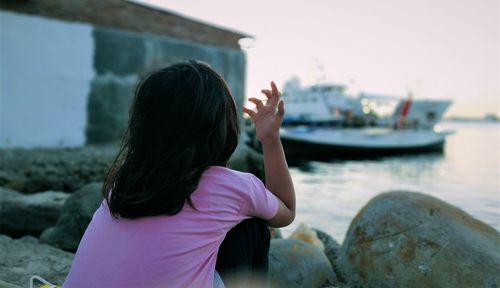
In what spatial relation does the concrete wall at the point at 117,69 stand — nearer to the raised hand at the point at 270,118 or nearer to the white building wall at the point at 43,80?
the white building wall at the point at 43,80

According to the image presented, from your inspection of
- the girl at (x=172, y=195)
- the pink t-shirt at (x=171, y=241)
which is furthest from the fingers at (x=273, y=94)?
the pink t-shirt at (x=171, y=241)

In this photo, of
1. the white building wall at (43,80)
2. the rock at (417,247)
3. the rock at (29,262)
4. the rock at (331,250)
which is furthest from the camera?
the white building wall at (43,80)

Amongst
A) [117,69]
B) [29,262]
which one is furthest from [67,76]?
[29,262]

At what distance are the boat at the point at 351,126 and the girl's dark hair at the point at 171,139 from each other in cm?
2191

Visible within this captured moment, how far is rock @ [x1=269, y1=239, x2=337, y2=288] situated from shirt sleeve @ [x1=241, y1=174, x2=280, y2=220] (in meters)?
1.83

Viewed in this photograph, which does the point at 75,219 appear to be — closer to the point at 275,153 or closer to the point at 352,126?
the point at 275,153

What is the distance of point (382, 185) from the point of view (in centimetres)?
1458

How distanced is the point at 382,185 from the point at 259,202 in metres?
13.6

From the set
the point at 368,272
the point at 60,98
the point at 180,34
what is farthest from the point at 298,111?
the point at 368,272

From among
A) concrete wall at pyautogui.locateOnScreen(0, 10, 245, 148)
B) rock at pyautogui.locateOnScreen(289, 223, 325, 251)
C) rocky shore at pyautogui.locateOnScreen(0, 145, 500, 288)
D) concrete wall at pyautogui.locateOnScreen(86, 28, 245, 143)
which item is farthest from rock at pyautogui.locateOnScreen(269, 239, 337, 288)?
concrete wall at pyautogui.locateOnScreen(86, 28, 245, 143)

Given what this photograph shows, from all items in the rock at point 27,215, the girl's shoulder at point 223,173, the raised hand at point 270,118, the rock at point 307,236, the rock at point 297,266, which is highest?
the raised hand at point 270,118

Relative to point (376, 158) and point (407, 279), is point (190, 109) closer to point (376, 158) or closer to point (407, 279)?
point (407, 279)

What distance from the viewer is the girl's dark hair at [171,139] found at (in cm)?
145

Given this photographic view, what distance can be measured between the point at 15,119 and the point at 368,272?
30.1 ft
